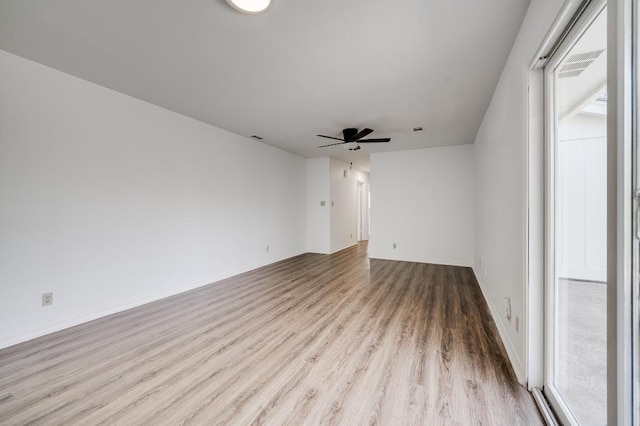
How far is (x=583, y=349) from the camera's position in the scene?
1.29 meters

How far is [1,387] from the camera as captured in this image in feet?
5.63

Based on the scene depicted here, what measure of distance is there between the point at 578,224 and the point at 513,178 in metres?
0.75

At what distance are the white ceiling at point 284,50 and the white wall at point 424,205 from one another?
6.71ft

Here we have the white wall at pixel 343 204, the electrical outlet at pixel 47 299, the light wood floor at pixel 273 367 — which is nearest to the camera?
the light wood floor at pixel 273 367

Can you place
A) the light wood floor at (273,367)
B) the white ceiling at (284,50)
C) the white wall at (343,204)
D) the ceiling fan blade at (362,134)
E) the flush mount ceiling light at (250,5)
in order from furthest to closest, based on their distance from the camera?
the white wall at (343,204) < the ceiling fan blade at (362,134) < the white ceiling at (284,50) < the flush mount ceiling light at (250,5) < the light wood floor at (273,367)

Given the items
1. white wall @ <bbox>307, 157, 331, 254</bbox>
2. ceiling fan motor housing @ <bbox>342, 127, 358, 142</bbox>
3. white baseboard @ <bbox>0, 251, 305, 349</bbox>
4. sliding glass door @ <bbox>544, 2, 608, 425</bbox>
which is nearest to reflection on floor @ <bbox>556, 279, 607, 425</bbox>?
sliding glass door @ <bbox>544, 2, 608, 425</bbox>

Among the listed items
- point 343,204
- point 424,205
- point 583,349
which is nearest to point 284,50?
point 583,349

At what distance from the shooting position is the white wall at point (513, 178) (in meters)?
1.67

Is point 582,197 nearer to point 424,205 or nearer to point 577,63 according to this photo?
point 577,63

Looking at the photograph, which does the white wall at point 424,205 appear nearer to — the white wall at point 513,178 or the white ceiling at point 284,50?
the white ceiling at point 284,50

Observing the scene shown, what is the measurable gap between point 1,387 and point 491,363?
3.39 metres

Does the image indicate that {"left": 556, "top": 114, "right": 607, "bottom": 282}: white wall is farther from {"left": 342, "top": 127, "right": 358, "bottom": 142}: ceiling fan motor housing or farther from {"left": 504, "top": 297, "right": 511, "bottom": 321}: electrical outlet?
{"left": 342, "top": 127, "right": 358, "bottom": 142}: ceiling fan motor housing

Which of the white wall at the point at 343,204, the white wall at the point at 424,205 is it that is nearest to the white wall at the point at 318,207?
the white wall at the point at 343,204

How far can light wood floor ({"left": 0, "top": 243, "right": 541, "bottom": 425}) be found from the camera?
1.49 m
